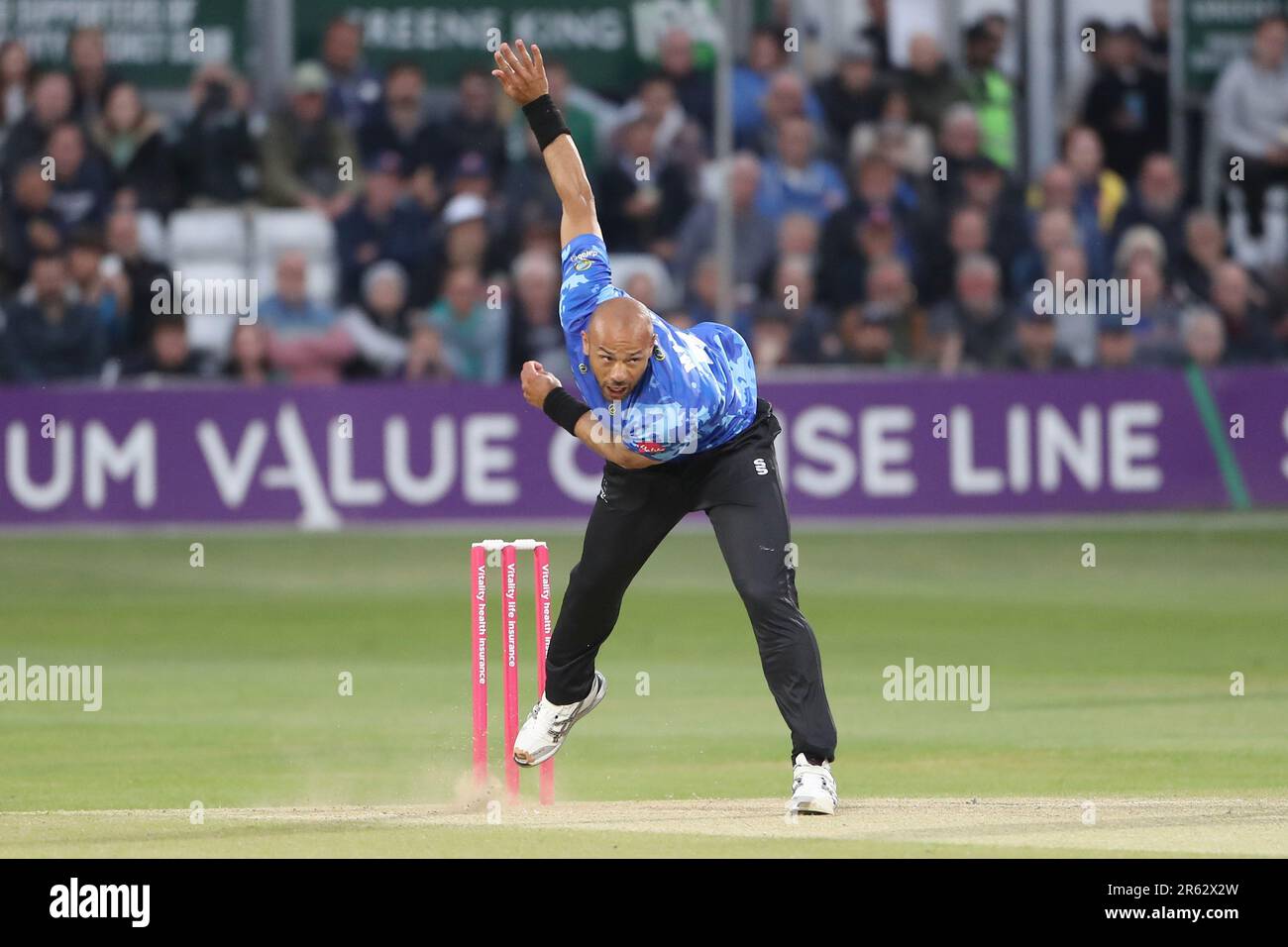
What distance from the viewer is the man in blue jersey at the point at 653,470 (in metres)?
8.69

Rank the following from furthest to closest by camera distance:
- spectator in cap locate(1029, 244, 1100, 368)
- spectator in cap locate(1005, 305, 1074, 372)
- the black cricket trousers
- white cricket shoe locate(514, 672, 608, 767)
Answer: spectator in cap locate(1029, 244, 1100, 368) < spectator in cap locate(1005, 305, 1074, 372) < white cricket shoe locate(514, 672, 608, 767) < the black cricket trousers

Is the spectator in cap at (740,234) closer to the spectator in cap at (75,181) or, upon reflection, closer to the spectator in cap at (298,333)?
the spectator in cap at (298,333)

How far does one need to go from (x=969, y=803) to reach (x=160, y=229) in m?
13.0

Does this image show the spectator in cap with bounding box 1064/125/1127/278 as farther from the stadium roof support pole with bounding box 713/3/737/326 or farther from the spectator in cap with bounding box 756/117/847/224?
the stadium roof support pole with bounding box 713/3/737/326

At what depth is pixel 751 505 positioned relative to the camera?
8961mm

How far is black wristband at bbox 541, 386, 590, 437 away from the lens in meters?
8.93

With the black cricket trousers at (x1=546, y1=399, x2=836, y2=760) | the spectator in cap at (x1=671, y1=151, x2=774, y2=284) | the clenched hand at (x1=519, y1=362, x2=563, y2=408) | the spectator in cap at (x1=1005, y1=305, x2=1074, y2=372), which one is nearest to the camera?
the black cricket trousers at (x1=546, y1=399, x2=836, y2=760)

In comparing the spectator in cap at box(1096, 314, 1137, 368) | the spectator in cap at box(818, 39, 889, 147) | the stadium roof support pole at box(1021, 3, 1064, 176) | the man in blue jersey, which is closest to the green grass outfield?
the man in blue jersey

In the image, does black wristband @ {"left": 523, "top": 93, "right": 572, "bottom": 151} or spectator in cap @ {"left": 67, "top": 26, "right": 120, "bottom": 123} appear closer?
black wristband @ {"left": 523, "top": 93, "right": 572, "bottom": 151}

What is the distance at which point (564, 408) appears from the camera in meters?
8.99

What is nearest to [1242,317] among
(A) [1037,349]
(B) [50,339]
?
(A) [1037,349]

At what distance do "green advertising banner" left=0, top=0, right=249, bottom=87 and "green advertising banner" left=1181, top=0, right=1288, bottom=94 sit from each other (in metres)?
8.89

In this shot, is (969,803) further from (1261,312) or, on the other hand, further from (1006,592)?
(1261,312)

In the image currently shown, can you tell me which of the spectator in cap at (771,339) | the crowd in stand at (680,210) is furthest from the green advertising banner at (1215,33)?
the spectator in cap at (771,339)
